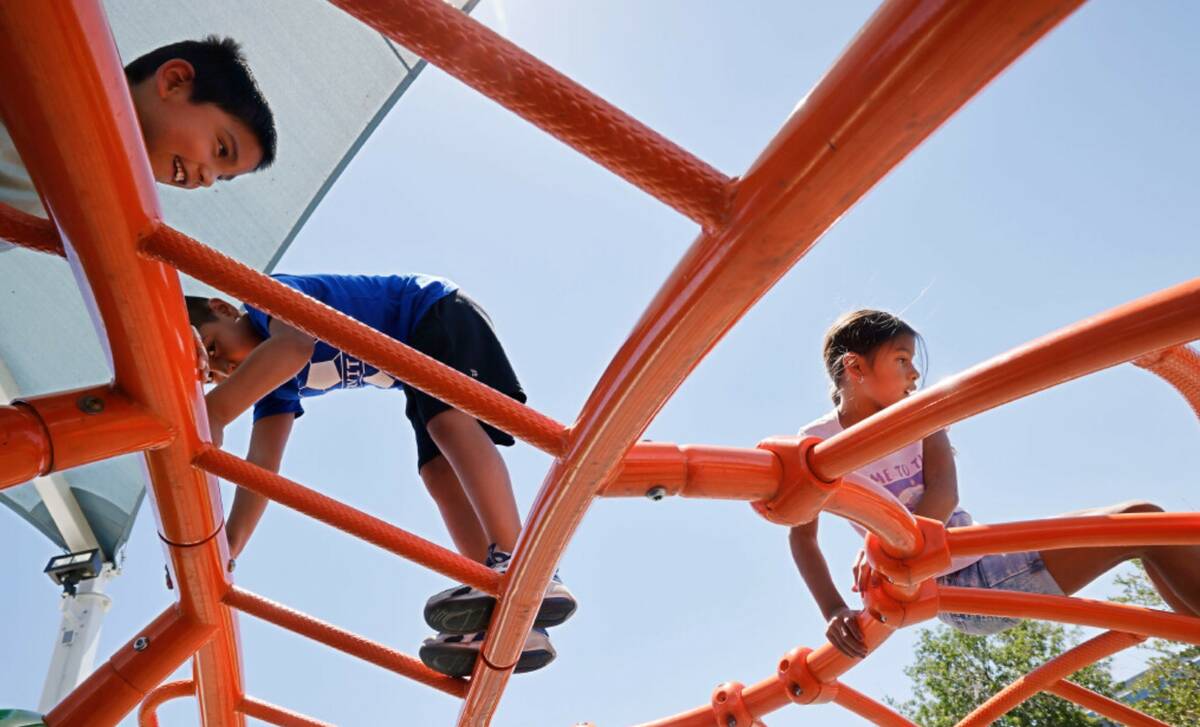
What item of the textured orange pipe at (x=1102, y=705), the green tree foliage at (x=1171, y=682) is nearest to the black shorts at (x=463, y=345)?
the textured orange pipe at (x=1102, y=705)

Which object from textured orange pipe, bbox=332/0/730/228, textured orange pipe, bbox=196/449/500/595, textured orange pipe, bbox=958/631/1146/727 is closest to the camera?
textured orange pipe, bbox=332/0/730/228

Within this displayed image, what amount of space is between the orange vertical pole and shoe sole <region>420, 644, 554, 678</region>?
1.66 feet

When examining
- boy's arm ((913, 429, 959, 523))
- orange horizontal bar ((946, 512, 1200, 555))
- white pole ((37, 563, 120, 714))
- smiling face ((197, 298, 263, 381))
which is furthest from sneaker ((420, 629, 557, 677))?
white pole ((37, 563, 120, 714))

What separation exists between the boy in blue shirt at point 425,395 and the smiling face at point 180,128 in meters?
0.37

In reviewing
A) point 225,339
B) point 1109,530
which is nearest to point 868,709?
point 1109,530

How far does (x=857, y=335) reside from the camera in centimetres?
241

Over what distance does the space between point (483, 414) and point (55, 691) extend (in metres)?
3.22

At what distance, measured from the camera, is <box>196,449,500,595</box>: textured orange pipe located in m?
1.30

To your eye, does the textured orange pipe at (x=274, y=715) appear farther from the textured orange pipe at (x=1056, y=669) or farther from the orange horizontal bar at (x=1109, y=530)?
the textured orange pipe at (x=1056, y=669)

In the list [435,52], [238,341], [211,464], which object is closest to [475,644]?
[211,464]

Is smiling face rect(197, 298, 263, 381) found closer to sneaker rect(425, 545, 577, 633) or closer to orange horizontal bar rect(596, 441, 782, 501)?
sneaker rect(425, 545, 577, 633)

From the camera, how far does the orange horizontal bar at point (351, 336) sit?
94cm

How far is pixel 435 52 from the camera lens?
0.62m

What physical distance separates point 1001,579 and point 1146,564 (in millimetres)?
362
